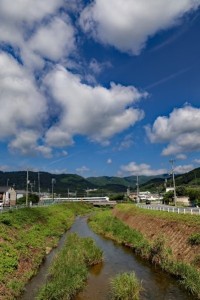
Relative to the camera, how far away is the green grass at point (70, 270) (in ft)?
76.2

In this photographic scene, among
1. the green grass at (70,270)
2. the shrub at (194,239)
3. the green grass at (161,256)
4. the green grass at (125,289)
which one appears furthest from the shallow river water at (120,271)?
the shrub at (194,239)

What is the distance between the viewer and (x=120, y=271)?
3372cm

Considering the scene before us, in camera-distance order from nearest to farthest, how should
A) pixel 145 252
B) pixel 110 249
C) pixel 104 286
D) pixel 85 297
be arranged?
pixel 85 297 < pixel 104 286 < pixel 145 252 < pixel 110 249

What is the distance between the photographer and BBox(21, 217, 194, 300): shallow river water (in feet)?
83.3

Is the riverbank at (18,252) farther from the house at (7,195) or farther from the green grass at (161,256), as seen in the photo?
the house at (7,195)

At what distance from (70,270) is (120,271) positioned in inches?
297

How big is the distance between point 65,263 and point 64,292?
684 centimetres

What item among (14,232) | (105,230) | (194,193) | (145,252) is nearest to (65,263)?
(145,252)

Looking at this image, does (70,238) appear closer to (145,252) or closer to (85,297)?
(145,252)

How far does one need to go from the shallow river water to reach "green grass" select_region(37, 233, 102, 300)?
0.82m

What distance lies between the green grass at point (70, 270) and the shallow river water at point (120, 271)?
0.82 meters

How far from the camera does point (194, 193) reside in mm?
109250

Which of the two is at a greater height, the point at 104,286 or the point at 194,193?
the point at 194,193

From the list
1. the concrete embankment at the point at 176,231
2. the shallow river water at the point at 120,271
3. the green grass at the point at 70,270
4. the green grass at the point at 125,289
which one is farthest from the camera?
the concrete embankment at the point at 176,231
